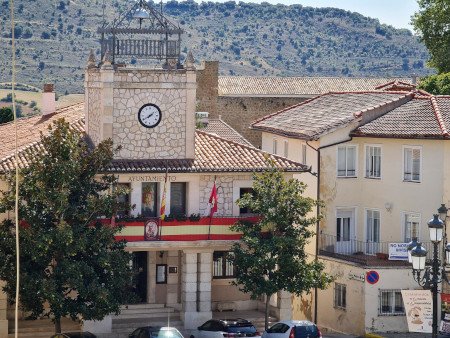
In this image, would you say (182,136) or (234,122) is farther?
(234,122)

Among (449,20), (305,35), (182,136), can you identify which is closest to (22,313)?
(182,136)

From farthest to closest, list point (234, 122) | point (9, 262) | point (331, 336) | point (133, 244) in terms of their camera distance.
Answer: point (234, 122)
point (331, 336)
point (133, 244)
point (9, 262)

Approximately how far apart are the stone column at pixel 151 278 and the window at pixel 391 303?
798cm

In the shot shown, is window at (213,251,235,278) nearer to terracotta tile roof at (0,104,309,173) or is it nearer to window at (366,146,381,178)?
terracotta tile roof at (0,104,309,173)

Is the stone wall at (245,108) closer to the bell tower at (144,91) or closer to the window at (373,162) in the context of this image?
the window at (373,162)

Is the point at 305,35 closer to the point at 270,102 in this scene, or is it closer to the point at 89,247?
the point at 270,102

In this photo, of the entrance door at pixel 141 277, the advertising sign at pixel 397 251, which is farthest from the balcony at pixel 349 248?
the entrance door at pixel 141 277

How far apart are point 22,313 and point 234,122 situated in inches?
2067

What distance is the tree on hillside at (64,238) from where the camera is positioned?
4688 centimetres

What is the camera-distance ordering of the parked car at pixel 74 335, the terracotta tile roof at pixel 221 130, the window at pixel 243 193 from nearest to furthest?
1. the parked car at pixel 74 335
2. the window at pixel 243 193
3. the terracotta tile roof at pixel 221 130

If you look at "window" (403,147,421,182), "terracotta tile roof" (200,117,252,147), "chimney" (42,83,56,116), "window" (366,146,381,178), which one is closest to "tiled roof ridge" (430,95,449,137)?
"window" (403,147,421,182)

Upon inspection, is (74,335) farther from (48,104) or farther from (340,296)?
(48,104)

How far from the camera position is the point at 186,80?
52.2 meters

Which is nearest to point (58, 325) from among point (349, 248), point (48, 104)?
point (349, 248)
